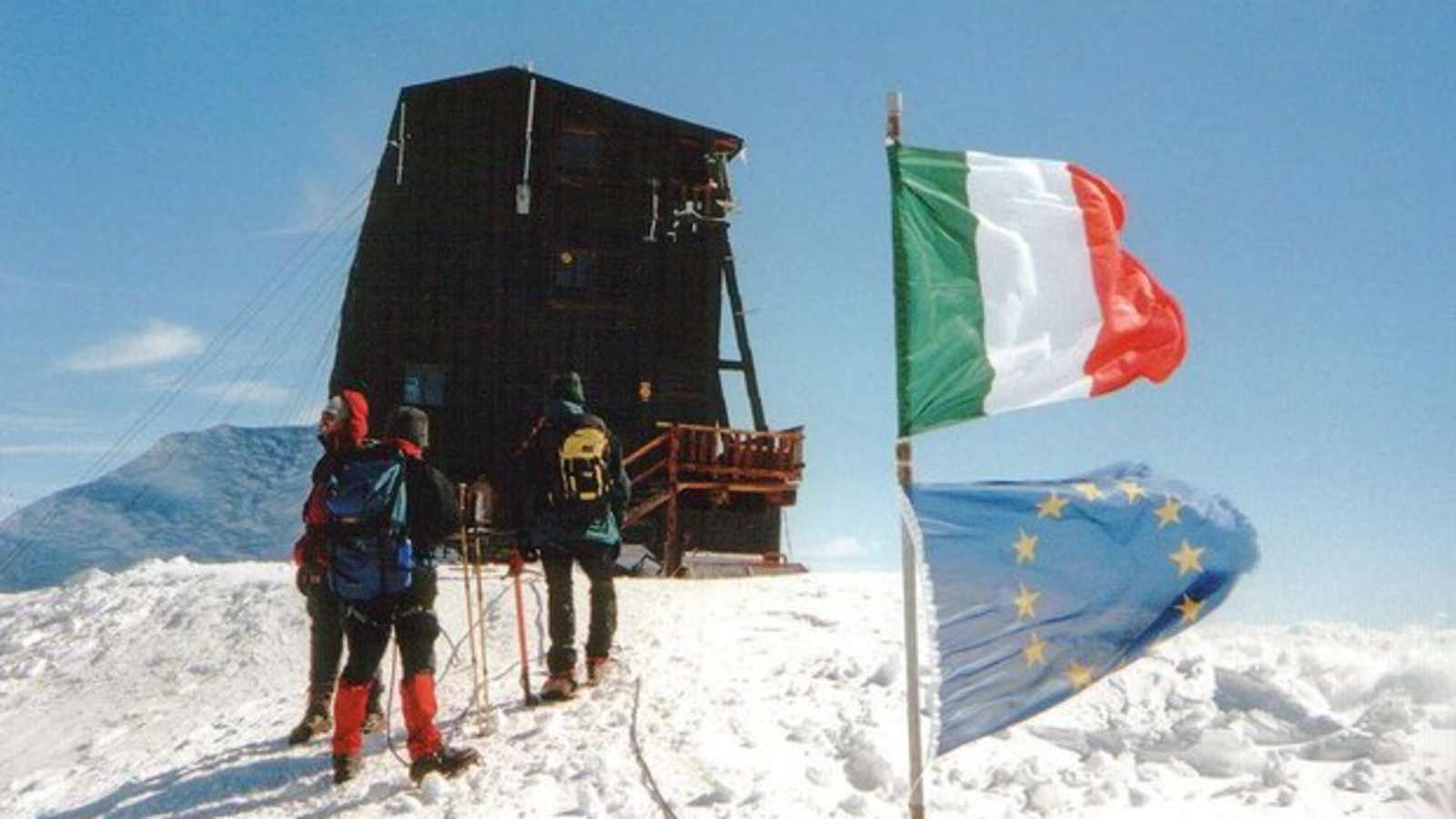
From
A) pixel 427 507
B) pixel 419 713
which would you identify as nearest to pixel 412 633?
pixel 419 713

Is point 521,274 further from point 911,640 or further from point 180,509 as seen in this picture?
point 180,509

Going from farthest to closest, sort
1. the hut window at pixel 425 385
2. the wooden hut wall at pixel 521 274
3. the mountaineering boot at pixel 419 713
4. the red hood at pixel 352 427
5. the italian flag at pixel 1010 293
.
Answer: the wooden hut wall at pixel 521 274
the hut window at pixel 425 385
the red hood at pixel 352 427
the mountaineering boot at pixel 419 713
the italian flag at pixel 1010 293

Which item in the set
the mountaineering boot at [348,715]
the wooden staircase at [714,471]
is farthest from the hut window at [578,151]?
the mountaineering boot at [348,715]

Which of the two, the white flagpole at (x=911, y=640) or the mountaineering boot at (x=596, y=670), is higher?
the white flagpole at (x=911, y=640)

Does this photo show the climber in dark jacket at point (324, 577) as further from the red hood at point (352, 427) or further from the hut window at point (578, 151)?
the hut window at point (578, 151)

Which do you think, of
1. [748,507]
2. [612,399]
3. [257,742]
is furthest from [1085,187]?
[612,399]

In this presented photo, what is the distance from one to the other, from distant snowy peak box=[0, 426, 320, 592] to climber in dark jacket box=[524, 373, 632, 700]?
69101mm

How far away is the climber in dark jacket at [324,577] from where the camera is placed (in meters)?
5.92

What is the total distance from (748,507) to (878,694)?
1169 centimetres

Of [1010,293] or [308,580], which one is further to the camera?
[308,580]

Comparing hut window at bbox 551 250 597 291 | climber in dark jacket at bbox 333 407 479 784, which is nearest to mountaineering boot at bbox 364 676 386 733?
climber in dark jacket at bbox 333 407 479 784

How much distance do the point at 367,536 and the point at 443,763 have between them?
1388mm

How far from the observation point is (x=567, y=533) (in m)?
7.14

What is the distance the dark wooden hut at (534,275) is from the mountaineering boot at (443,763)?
15.3m
